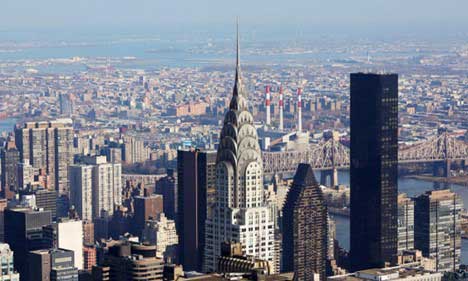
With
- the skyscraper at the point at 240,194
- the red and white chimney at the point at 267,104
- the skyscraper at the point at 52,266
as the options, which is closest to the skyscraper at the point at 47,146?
the red and white chimney at the point at 267,104

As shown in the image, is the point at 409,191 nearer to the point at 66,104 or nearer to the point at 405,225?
the point at 405,225

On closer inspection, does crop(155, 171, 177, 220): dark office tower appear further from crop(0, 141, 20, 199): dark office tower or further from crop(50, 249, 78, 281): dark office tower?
crop(50, 249, 78, 281): dark office tower

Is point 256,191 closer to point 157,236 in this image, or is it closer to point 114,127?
point 157,236

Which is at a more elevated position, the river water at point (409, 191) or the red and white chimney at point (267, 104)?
the red and white chimney at point (267, 104)

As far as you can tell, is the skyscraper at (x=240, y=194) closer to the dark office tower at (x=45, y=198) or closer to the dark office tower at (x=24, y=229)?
the dark office tower at (x=24, y=229)

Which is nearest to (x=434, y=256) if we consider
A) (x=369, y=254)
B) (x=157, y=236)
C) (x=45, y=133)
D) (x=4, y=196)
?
(x=369, y=254)

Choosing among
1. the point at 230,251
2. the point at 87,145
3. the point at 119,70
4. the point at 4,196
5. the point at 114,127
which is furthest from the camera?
the point at 119,70
